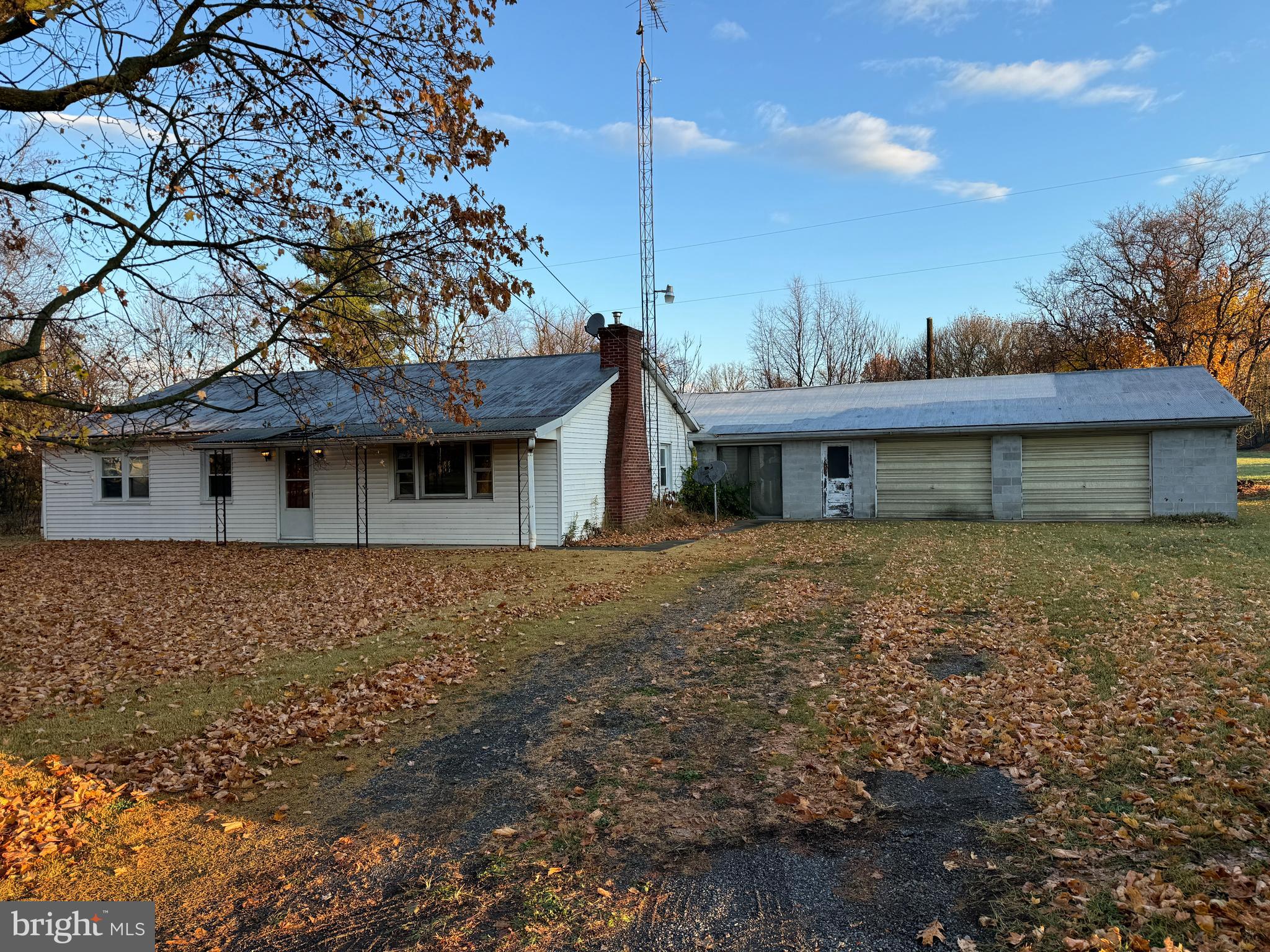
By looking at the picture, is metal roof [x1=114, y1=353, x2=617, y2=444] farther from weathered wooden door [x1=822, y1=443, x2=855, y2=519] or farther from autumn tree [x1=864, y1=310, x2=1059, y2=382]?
autumn tree [x1=864, y1=310, x2=1059, y2=382]

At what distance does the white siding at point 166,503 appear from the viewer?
19312 mm

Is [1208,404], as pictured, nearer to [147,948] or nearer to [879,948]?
[879,948]

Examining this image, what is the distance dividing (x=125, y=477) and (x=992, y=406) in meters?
24.9

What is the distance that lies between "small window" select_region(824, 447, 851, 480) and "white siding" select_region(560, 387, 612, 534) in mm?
8077

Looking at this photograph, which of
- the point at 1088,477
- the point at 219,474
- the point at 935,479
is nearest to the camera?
the point at 219,474

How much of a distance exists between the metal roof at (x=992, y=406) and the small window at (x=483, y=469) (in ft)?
31.3

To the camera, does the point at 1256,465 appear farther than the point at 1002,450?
Yes

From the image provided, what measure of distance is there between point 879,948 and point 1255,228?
40726 millimetres

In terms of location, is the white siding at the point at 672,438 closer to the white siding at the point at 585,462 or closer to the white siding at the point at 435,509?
the white siding at the point at 585,462

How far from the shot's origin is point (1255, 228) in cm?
3250

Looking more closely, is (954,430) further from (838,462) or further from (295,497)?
(295,497)

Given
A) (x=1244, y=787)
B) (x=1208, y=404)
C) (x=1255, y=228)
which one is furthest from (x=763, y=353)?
(x=1244, y=787)

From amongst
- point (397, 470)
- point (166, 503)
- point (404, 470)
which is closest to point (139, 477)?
point (166, 503)

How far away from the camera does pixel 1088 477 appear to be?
70.0 feet
